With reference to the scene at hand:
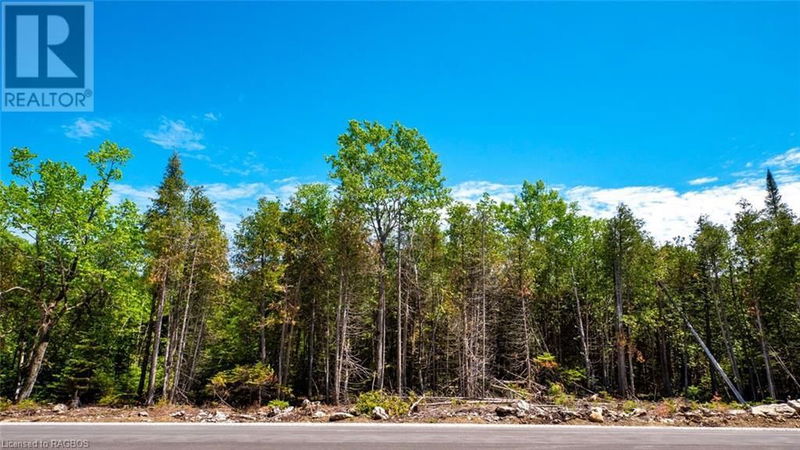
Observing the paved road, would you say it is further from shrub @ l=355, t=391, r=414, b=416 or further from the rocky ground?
shrub @ l=355, t=391, r=414, b=416

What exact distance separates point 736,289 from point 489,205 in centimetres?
1703

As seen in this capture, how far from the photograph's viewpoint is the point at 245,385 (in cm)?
2158

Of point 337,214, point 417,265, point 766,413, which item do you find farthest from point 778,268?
point 337,214

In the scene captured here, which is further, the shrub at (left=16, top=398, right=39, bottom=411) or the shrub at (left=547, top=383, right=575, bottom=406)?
the shrub at (left=547, top=383, right=575, bottom=406)

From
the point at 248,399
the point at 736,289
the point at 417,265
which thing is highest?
the point at 417,265

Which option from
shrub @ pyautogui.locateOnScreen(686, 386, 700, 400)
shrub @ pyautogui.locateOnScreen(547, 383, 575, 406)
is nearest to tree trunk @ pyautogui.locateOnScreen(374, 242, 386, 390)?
shrub @ pyautogui.locateOnScreen(547, 383, 575, 406)

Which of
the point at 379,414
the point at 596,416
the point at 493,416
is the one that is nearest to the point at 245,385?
the point at 379,414

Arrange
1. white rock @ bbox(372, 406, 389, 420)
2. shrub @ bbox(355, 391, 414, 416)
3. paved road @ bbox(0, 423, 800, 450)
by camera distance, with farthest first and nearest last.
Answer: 1. shrub @ bbox(355, 391, 414, 416)
2. white rock @ bbox(372, 406, 389, 420)
3. paved road @ bbox(0, 423, 800, 450)

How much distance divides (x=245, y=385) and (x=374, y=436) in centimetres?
1402

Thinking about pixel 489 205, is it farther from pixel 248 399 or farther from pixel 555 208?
pixel 248 399

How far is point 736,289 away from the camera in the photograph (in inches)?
1020

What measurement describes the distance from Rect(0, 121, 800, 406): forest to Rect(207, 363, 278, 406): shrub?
0.15 m

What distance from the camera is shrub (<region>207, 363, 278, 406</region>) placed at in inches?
814

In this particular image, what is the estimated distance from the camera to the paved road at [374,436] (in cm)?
917
